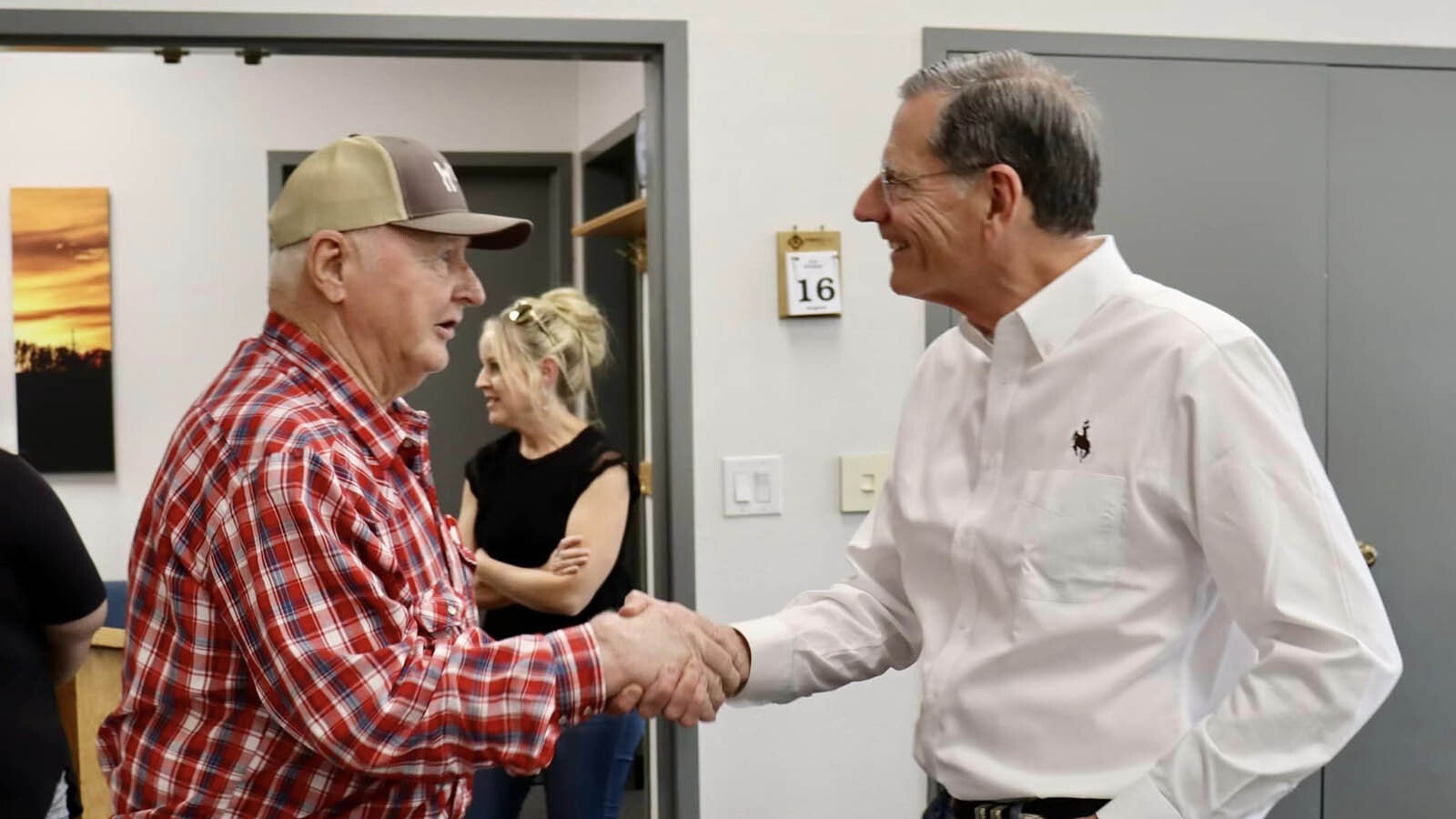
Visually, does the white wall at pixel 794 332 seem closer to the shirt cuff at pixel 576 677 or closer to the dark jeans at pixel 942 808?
the dark jeans at pixel 942 808

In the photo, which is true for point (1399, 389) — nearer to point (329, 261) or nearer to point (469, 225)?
point (469, 225)

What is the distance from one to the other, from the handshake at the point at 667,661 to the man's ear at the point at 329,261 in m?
0.49

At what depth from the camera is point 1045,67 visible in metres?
1.75

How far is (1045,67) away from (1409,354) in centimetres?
188

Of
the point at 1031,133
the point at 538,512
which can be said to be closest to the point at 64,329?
the point at 538,512

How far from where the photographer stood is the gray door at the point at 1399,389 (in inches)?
126

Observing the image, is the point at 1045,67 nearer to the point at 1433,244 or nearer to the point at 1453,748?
the point at 1433,244

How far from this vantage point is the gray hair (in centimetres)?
169

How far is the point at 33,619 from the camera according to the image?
2262 millimetres

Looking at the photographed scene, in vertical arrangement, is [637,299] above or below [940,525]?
above

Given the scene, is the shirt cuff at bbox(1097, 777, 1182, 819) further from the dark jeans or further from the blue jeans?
the blue jeans

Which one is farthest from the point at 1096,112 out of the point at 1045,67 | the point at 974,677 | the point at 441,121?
the point at 441,121

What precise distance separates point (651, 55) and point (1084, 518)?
1669 mm

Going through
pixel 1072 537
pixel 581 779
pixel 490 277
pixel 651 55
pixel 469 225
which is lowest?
pixel 581 779
